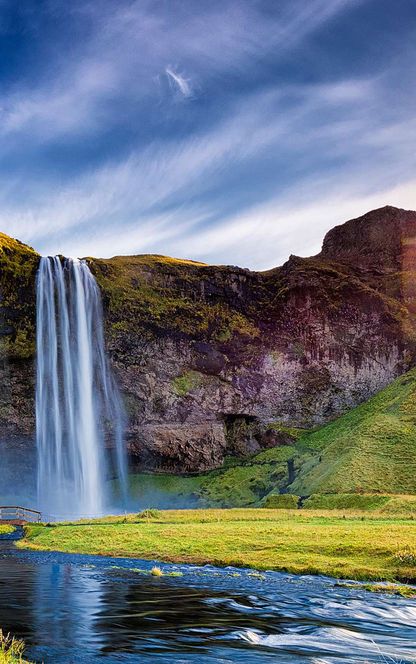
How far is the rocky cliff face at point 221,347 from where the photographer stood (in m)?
86.2

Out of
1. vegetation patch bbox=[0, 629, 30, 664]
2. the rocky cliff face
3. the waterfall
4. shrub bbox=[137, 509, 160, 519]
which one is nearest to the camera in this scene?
vegetation patch bbox=[0, 629, 30, 664]

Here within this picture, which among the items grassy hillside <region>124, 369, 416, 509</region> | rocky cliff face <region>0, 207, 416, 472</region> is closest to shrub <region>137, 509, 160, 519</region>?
grassy hillside <region>124, 369, 416, 509</region>

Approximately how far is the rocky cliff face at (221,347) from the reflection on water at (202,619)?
62037mm

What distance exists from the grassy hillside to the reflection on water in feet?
117

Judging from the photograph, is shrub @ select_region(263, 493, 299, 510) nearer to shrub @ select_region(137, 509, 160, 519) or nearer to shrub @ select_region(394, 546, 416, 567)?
shrub @ select_region(137, 509, 160, 519)

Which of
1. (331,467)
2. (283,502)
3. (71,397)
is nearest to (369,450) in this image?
(331,467)

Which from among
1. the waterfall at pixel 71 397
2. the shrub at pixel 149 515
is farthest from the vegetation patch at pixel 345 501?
the waterfall at pixel 71 397

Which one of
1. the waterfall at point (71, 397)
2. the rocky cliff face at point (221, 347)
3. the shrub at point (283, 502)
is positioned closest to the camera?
the shrub at point (283, 502)

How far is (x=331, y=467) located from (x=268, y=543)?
40154 millimetres

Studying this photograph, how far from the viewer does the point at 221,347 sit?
96.1m

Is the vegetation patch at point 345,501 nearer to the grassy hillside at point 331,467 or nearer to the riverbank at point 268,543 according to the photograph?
the grassy hillside at point 331,467

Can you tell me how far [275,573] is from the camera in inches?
1075

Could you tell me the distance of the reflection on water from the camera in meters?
13.9

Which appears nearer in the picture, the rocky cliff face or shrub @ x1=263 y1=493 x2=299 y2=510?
shrub @ x1=263 y1=493 x2=299 y2=510
